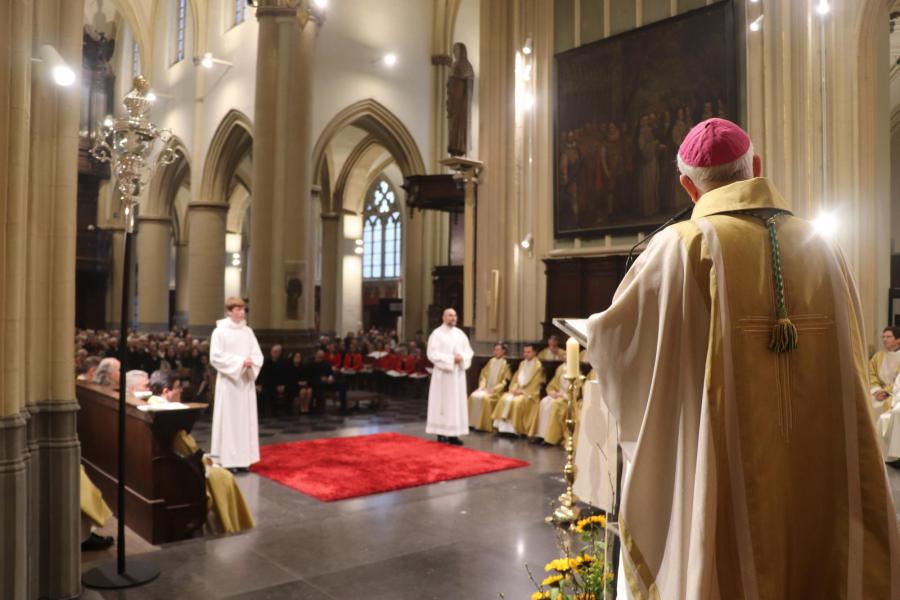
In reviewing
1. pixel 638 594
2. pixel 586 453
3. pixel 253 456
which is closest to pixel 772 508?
pixel 638 594

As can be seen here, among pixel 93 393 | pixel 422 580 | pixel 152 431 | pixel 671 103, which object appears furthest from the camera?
pixel 671 103

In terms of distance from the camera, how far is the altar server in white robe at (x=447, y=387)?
8.69m

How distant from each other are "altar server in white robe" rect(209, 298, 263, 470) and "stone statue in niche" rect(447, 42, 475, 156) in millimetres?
5573

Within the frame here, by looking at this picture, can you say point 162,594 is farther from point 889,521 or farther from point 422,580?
point 889,521

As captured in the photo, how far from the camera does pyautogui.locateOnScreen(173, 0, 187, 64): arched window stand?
2064 centimetres

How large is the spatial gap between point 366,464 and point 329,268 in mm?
14882

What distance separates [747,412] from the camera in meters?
1.73

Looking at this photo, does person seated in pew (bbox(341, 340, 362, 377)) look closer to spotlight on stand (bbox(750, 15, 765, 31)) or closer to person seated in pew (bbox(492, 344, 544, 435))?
person seated in pew (bbox(492, 344, 544, 435))

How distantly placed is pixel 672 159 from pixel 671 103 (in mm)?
745

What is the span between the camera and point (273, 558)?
14.4 ft

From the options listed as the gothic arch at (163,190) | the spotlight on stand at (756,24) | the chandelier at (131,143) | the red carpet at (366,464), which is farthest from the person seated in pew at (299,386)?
the gothic arch at (163,190)

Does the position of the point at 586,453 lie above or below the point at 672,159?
below

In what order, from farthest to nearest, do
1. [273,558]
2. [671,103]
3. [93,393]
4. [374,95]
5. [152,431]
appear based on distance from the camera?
[374,95] → [671,103] → [93,393] → [152,431] → [273,558]

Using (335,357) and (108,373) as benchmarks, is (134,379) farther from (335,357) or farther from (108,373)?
(335,357)
